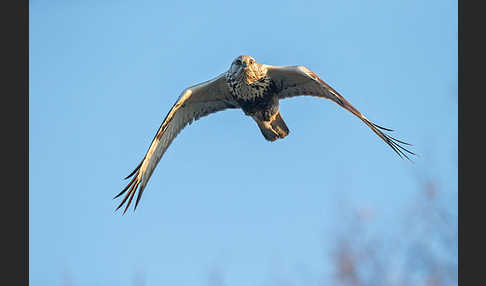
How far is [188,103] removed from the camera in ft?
42.2

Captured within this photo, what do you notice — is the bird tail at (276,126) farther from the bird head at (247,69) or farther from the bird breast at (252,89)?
the bird head at (247,69)

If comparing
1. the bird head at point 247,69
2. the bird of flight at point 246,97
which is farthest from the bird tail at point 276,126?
the bird head at point 247,69

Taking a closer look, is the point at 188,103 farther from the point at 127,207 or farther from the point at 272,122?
the point at 127,207

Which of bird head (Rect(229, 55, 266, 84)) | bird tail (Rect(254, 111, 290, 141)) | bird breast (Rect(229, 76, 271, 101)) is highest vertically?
bird head (Rect(229, 55, 266, 84))

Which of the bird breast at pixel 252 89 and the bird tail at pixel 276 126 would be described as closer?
the bird breast at pixel 252 89

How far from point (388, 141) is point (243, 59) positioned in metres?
2.62

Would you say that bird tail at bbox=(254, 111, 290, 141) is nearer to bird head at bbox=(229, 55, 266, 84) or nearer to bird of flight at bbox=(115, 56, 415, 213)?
bird of flight at bbox=(115, 56, 415, 213)

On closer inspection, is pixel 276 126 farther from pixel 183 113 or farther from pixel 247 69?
pixel 183 113

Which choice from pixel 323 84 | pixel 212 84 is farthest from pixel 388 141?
pixel 212 84

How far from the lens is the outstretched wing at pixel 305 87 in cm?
1156

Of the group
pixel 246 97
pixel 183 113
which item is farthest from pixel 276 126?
pixel 183 113

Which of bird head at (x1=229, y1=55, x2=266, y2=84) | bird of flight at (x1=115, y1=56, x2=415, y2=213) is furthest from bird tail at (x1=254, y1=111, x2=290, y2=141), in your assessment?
bird head at (x1=229, y1=55, x2=266, y2=84)

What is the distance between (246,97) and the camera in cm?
1227

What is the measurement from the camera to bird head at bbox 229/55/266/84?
11.9 meters
